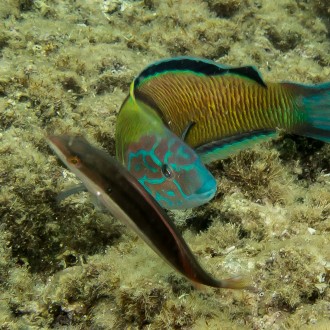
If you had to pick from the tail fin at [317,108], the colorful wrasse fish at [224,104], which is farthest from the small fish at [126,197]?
the tail fin at [317,108]

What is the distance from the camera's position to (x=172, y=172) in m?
1.66

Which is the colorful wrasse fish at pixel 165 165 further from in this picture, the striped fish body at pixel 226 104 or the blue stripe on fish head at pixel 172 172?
the striped fish body at pixel 226 104

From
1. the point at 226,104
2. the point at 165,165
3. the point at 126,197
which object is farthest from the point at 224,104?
the point at 126,197

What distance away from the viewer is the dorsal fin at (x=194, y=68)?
227 cm

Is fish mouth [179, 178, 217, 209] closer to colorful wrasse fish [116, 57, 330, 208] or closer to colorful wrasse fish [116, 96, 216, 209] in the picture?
colorful wrasse fish [116, 96, 216, 209]

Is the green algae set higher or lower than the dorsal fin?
lower

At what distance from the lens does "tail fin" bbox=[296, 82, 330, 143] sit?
2.45 meters

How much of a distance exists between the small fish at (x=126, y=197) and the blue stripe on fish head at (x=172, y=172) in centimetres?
43

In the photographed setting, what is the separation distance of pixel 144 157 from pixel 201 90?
877 millimetres

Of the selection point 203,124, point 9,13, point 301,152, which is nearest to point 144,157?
point 203,124

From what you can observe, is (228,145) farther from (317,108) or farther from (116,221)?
(116,221)

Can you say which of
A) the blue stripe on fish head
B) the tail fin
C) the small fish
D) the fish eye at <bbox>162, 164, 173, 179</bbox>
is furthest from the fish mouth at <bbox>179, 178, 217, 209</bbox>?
the tail fin

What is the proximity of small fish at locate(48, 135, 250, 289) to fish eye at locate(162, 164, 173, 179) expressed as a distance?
441 mm

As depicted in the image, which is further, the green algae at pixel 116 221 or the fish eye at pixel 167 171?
Answer: the green algae at pixel 116 221
